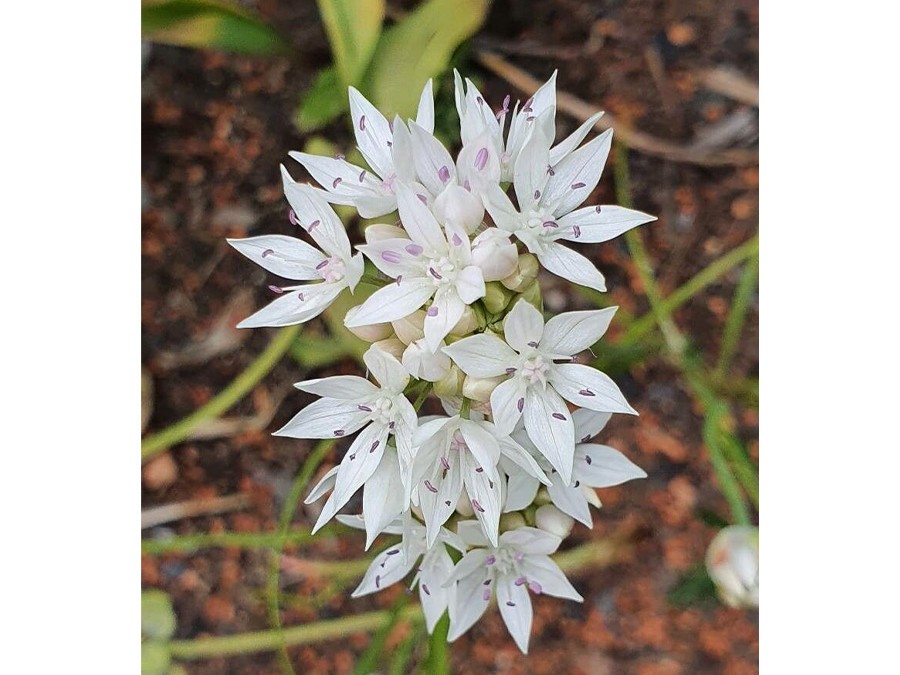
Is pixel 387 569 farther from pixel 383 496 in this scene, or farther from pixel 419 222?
pixel 419 222

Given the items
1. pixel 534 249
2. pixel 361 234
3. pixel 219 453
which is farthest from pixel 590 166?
pixel 219 453

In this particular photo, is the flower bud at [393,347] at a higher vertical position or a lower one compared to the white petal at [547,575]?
higher

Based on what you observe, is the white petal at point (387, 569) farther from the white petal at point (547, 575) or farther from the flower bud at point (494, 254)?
the flower bud at point (494, 254)

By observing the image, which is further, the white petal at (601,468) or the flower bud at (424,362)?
the white petal at (601,468)

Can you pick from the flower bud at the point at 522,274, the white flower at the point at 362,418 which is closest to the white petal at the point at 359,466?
the white flower at the point at 362,418

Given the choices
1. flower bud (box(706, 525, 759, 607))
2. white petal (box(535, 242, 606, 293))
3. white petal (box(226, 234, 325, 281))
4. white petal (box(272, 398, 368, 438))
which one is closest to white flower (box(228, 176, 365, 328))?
white petal (box(226, 234, 325, 281))

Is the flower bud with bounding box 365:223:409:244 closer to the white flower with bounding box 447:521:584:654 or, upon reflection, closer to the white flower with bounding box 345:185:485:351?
the white flower with bounding box 345:185:485:351

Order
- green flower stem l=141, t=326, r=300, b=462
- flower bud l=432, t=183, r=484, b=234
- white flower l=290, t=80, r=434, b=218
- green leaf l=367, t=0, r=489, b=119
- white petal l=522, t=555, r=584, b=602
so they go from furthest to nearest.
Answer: green flower stem l=141, t=326, r=300, b=462
green leaf l=367, t=0, r=489, b=119
white petal l=522, t=555, r=584, b=602
white flower l=290, t=80, r=434, b=218
flower bud l=432, t=183, r=484, b=234

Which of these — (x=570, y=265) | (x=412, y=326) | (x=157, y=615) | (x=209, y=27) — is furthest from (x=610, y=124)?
(x=157, y=615)
